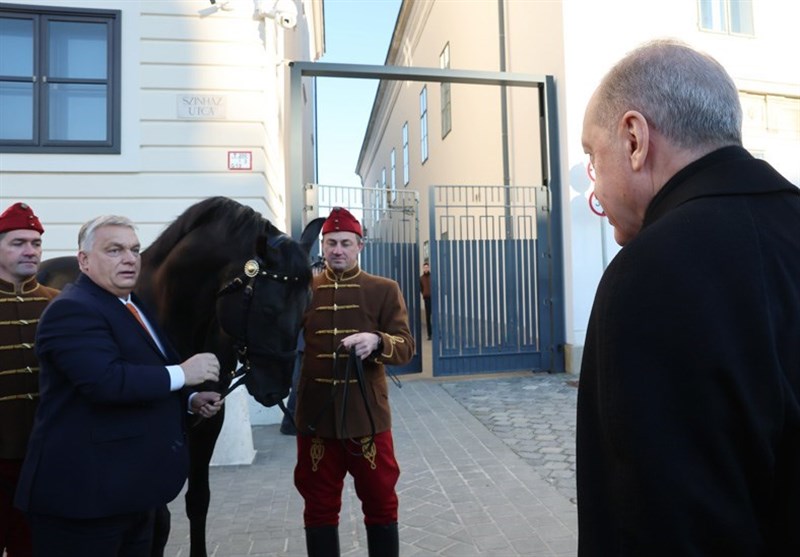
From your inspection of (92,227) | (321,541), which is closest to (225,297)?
(92,227)

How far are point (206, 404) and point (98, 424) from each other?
57 cm

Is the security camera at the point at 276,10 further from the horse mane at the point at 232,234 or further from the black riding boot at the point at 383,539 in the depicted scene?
the black riding boot at the point at 383,539

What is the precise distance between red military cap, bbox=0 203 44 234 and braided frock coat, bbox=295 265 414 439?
1.40 m

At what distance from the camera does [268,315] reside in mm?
2562

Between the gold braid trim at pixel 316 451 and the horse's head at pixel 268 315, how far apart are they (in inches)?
13.4

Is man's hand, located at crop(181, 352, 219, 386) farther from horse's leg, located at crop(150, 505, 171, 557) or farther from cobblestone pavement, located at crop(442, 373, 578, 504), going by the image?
cobblestone pavement, located at crop(442, 373, 578, 504)

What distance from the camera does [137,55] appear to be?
18.8 ft

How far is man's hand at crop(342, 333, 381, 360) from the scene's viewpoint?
8.87 feet

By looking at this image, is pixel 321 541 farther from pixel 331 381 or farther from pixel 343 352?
pixel 343 352

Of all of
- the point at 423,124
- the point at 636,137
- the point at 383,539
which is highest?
the point at 423,124

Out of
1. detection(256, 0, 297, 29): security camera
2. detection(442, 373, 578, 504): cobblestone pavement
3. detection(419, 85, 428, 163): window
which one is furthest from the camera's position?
detection(419, 85, 428, 163): window

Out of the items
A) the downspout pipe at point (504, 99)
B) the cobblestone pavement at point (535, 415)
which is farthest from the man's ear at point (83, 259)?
the downspout pipe at point (504, 99)

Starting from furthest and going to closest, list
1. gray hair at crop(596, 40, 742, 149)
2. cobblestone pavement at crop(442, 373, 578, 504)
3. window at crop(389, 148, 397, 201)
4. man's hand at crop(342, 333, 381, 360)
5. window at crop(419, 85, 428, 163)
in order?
window at crop(389, 148, 397, 201)
window at crop(419, 85, 428, 163)
cobblestone pavement at crop(442, 373, 578, 504)
man's hand at crop(342, 333, 381, 360)
gray hair at crop(596, 40, 742, 149)

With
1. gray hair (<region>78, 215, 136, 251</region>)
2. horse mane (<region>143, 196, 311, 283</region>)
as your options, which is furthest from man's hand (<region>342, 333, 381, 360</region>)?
gray hair (<region>78, 215, 136, 251</region>)
